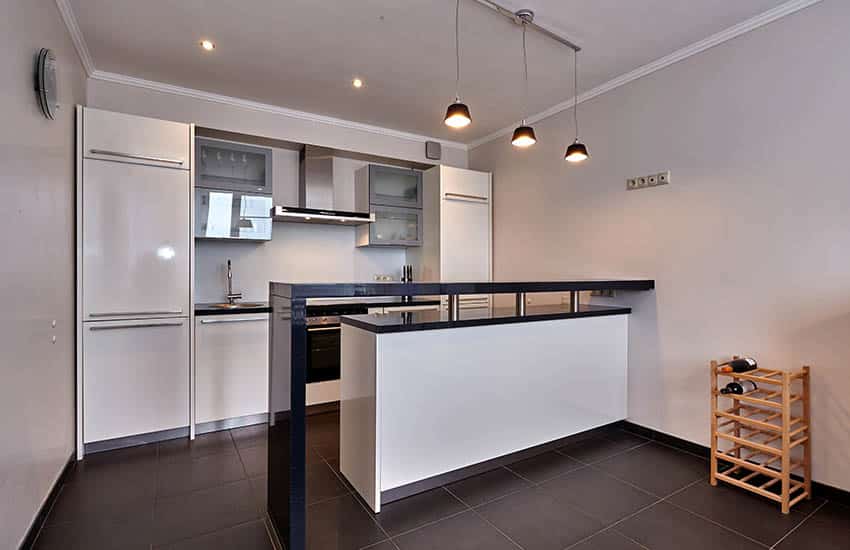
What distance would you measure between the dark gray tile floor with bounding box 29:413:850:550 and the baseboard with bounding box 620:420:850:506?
0.17 feet

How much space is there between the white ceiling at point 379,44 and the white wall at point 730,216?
31 centimetres

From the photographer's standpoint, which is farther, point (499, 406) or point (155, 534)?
point (499, 406)

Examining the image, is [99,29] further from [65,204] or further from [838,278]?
[838,278]

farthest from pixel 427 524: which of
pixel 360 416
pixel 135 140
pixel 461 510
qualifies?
pixel 135 140

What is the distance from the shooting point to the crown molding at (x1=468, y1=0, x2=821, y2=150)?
2242 millimetres

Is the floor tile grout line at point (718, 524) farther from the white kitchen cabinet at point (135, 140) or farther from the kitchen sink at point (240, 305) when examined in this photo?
the white kitchen cabinet at point (135, 140)

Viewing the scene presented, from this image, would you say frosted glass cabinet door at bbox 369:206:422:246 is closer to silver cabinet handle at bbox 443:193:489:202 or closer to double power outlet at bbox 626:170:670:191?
silver cabinet handle at bbox 443:193:489:202

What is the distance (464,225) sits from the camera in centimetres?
427

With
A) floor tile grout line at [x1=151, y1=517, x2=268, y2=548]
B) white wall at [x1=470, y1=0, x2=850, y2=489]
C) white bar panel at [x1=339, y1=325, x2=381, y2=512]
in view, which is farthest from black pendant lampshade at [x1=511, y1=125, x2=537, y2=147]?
floor tile grout line at [x1=151, y1=517, x2=268, y2=548]

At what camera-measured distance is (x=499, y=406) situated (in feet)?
7.84

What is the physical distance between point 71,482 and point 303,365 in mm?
1887

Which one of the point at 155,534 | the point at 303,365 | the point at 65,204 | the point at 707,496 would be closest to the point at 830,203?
the point at 707,496

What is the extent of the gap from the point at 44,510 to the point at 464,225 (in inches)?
143

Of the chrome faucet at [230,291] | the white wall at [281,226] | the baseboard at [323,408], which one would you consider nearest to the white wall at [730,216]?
the white wall at [281,226]
